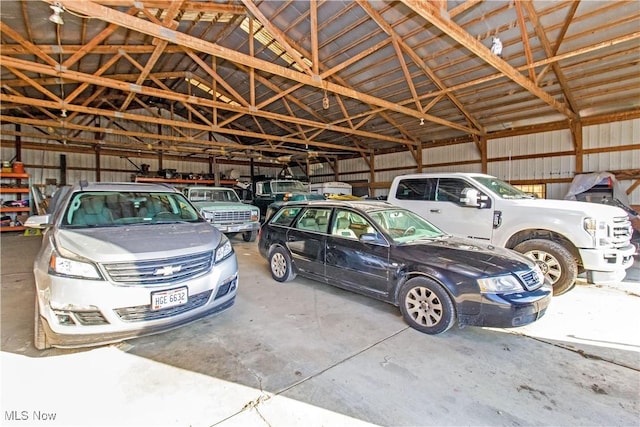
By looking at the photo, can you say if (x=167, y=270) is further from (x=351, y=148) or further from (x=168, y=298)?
(x=351, y=148)

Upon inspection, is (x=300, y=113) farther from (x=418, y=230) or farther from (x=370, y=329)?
(x=370, y=329)

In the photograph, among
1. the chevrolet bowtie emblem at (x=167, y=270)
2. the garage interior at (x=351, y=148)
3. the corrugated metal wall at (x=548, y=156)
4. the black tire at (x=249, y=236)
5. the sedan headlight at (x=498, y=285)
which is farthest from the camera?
the black tire at (x=249, y=236)

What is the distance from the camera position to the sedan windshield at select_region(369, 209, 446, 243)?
139 inches

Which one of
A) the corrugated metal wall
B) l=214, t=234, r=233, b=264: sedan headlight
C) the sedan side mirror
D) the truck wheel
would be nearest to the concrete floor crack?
l=214, t=234, r=233, b=264: sedan headlight

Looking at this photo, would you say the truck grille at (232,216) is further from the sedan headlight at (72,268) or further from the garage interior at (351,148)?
the sedan headlight at (72,268)

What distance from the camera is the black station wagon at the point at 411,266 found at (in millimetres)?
2705

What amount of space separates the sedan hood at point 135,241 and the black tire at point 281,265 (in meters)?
1.57

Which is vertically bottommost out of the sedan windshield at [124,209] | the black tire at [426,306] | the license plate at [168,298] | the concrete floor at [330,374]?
the concrete floor at [330,374]

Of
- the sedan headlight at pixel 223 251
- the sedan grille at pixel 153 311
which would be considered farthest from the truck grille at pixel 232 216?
the sedan grille at pixel 153 311

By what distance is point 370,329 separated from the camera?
309 centimetres

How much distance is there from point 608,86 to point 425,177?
6.70m

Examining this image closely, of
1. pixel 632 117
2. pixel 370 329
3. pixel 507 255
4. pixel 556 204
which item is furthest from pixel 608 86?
pixel 370 329

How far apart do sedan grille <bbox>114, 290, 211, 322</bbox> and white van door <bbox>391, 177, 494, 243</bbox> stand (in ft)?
13.9

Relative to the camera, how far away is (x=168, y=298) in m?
2.43
